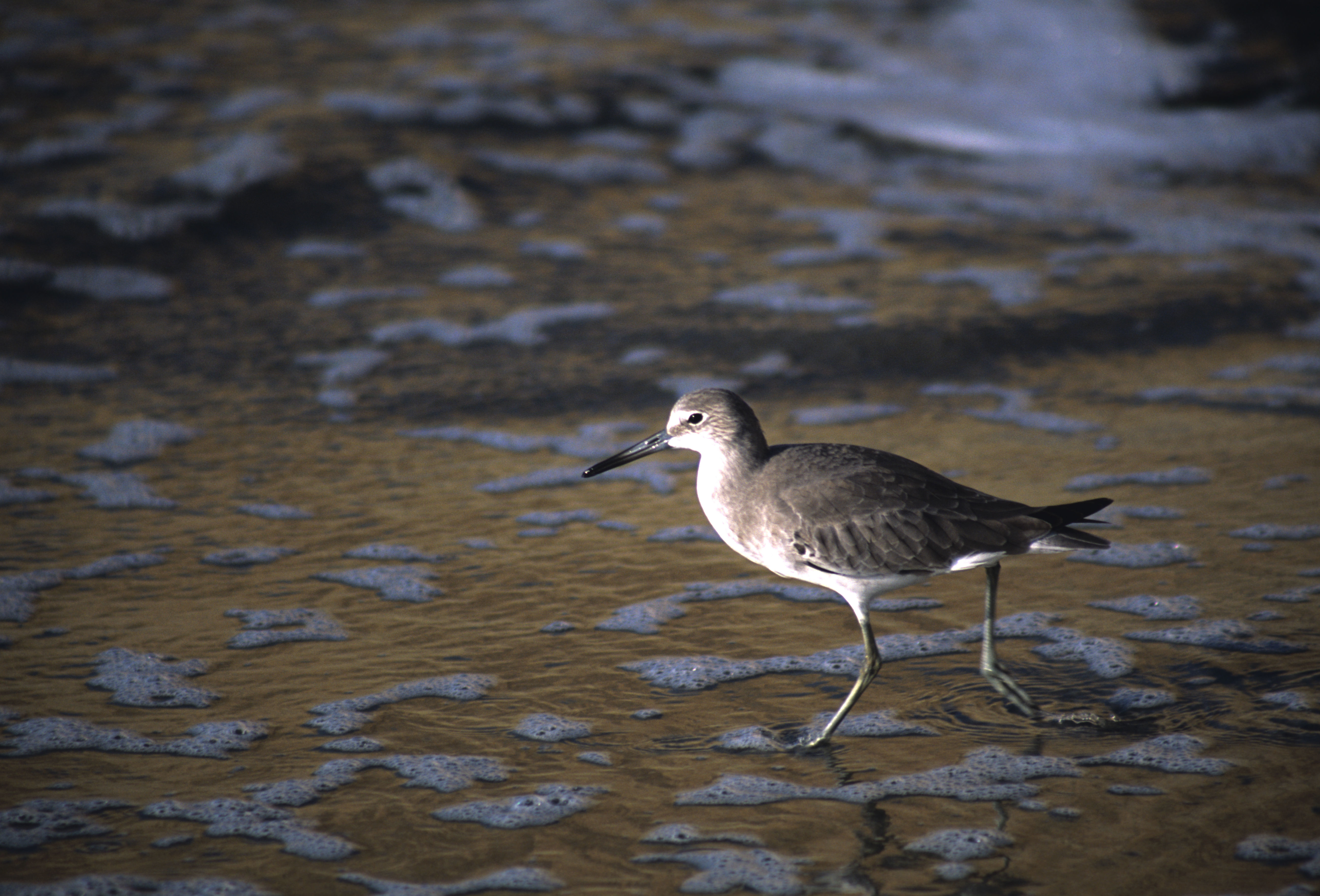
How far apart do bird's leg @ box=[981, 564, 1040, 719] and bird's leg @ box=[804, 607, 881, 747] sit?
300mm

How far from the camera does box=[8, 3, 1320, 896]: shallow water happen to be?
299cm

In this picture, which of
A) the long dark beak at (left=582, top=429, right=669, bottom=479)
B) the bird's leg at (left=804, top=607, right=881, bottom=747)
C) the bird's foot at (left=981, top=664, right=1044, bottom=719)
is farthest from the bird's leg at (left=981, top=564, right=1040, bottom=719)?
the long dark beak at (left=582, top=429, right=669, bottom=479)

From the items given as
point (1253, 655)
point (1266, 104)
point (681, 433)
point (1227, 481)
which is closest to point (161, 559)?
point (681, 433)

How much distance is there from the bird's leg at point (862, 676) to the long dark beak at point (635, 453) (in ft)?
2.70

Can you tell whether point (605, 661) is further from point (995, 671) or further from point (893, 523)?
point (995, 671)

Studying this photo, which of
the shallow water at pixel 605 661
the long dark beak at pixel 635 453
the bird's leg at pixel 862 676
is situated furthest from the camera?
the long dark beak at pixel 635 453

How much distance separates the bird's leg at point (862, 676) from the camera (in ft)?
11.0

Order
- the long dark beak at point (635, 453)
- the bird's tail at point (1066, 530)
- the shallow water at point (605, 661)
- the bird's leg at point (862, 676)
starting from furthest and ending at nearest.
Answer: the long dark beak at point (635, 453), the bird's tail at point (1066, 530), the bird's leg at point (862, 676), the shallow water at point (605, 661)

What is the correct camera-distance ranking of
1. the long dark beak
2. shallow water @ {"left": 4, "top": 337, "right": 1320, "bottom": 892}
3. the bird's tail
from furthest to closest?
the long dark beak
the bird's tail
shallow water @ {"left": 4, "top": 337, "right": 1320, "bottom": 892}

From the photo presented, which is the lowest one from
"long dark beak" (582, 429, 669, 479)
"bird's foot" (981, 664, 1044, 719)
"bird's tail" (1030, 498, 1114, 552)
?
"bird's foot" (981, 664, 1044, 719)

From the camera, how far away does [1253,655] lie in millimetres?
3633

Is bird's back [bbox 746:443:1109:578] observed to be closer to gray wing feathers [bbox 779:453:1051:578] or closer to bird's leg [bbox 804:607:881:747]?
gray wing feathers [bbox 779:453:1051:578]

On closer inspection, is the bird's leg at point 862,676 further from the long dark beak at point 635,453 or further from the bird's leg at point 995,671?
the long dark beak at point 635,453

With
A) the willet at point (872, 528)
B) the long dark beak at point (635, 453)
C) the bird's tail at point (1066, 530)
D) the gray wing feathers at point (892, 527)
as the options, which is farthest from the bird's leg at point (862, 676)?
the long dark beak at point (635, 453)
